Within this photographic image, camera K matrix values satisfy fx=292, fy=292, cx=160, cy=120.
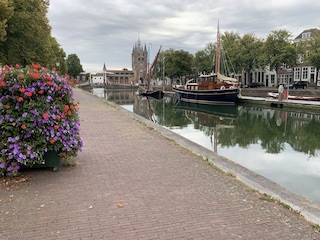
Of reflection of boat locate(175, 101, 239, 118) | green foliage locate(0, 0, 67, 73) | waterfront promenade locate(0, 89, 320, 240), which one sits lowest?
reflection of boat locate(175, 101, 239, 118)

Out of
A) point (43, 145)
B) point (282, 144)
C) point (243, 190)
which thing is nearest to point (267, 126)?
point (282, 144)

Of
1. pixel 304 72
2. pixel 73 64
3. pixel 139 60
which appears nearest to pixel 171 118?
pixel 304 72

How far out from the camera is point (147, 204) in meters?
4.32

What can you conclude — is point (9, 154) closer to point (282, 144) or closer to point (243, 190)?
point (243, 190)

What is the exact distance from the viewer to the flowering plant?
4.98 metres

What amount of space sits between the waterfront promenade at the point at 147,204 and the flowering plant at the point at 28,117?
498 mm

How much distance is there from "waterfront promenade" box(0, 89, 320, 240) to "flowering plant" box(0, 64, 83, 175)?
498 mm

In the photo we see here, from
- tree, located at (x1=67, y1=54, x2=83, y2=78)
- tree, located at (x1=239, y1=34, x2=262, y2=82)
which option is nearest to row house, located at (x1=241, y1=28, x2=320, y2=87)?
tree, located at (x1=239, y1=34, x2=262, y2=82)

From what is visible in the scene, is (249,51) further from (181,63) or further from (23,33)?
(23,33)

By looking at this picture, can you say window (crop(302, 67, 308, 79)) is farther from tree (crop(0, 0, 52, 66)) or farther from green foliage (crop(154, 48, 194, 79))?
tree (crop(0, 0, 52, 66))

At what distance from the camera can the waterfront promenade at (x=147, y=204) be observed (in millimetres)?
3549

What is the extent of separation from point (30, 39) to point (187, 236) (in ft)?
79.6

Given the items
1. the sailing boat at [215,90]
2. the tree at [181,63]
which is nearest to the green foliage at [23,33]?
the sailing boat at [215,90]

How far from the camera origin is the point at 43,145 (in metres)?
5.25
